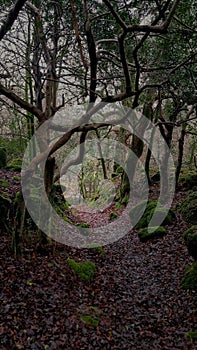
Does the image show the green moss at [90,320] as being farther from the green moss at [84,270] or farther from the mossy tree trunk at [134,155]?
the mossy tree trunk at [134,155]

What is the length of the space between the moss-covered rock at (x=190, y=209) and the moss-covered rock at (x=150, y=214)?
18.8 inches

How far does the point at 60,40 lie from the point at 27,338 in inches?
299

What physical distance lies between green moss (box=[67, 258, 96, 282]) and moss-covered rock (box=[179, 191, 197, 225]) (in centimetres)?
455

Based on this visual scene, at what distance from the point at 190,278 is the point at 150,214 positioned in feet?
17.0

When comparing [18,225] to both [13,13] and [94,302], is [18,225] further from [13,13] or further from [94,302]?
[13,13]

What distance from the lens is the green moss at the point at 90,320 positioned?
5715 millimetres

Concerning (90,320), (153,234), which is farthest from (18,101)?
(153,234)

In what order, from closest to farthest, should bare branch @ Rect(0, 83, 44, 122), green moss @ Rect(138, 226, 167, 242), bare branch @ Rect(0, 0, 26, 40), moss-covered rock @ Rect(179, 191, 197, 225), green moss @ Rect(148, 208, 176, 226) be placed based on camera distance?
bare branch @ Rect(0, 0, 26, 40)
bare branch @ Rect(0, 83, 44, 122)
green moss @ Rect(138, 226, 167, 242)
moss-covered rock @ Rect(179, 191, 197, 225)
green moss @ Rect(148, 208, 176, 226)

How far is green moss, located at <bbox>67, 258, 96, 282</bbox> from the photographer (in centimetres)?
763

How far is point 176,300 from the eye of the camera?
6797mm

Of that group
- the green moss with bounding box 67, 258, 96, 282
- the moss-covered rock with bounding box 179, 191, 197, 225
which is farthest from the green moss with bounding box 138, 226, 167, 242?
the green moss with bounding box 67, 258, 96, 282

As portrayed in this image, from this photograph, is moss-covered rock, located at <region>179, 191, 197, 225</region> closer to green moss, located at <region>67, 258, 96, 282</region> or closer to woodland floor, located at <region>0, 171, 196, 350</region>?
woodland floor, located at <region>0, 171, 196, 350</region>

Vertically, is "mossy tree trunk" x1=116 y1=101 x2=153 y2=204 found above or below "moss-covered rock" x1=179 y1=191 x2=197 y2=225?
above

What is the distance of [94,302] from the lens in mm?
6652
